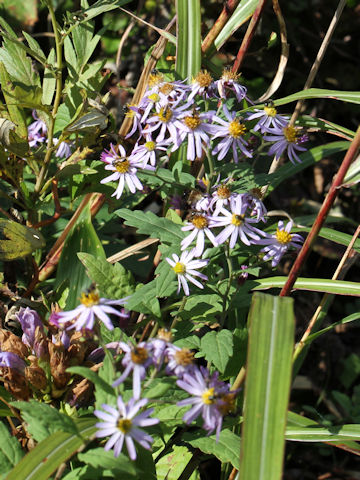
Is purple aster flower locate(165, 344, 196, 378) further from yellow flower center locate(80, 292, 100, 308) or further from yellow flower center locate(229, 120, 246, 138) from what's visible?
yellow flower center locate(229, 120, 246, 138)

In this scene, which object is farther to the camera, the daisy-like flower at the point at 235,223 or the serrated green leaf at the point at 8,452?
the daisy-like flower at the point at 235,223

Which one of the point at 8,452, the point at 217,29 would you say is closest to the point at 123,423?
the point at 8,452

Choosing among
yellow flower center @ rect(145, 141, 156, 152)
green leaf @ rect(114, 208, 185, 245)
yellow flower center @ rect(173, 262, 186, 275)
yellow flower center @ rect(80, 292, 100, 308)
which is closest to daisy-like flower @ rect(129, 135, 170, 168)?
yellow flower center @ rect(145, 141, 156, 152)

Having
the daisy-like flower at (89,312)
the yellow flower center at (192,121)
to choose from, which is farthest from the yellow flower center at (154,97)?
the daisy-like flower at (89,312)

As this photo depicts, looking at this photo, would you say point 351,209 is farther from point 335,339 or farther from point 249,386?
point 249,386

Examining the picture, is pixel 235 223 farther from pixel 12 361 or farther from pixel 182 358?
pixel 12 361

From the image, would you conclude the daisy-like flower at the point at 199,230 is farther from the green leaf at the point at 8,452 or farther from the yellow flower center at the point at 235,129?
the green leaf at the point at 8,452
